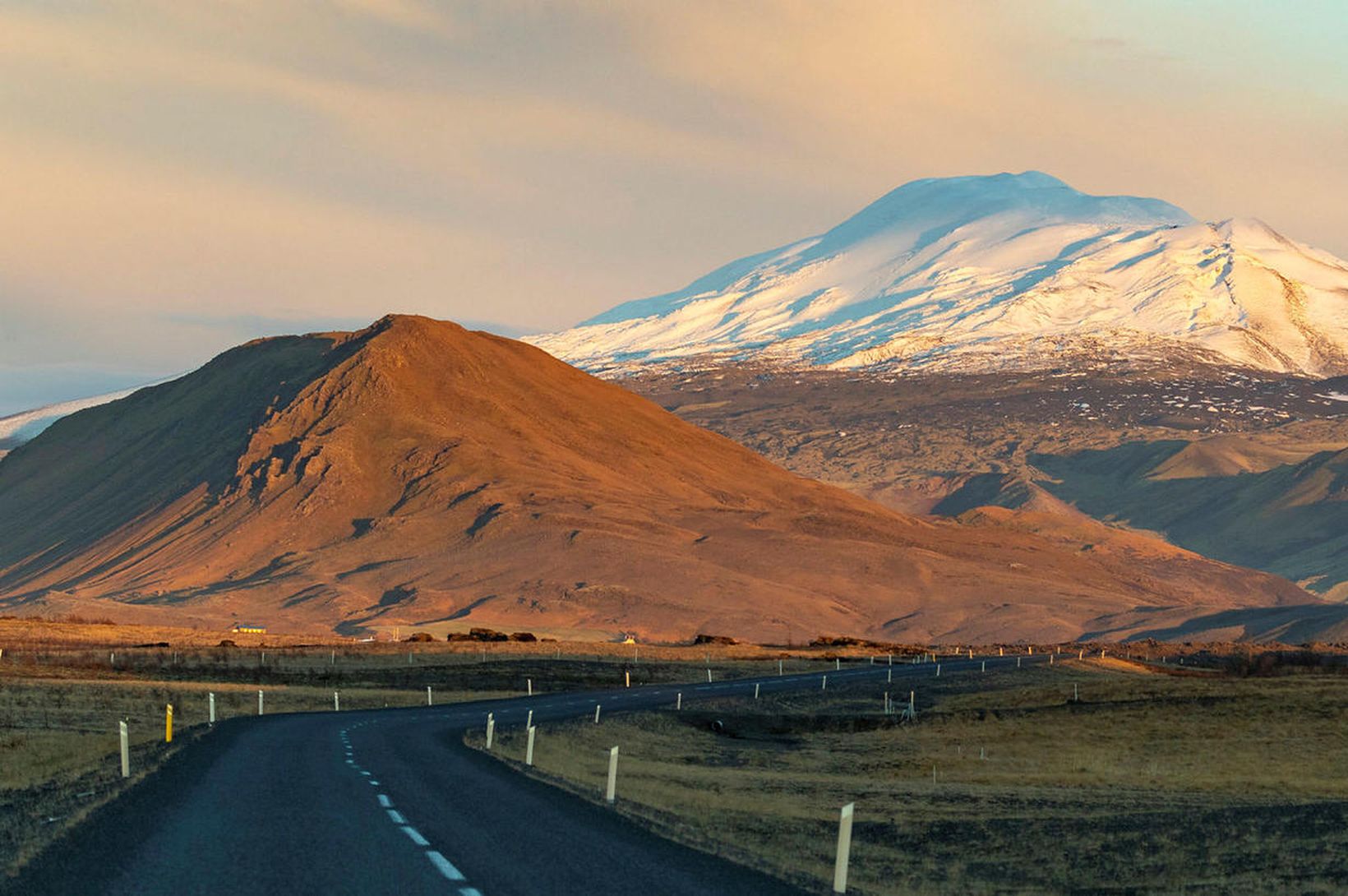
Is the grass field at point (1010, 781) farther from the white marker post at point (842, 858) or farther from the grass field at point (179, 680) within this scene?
the grass field at point (179, 680)

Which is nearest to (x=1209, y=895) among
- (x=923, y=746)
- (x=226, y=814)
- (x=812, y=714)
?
(x=226, y=814)

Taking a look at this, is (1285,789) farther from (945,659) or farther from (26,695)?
(945,659)

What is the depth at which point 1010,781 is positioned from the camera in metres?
37.8

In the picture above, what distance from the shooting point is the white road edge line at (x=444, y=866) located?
14998mm

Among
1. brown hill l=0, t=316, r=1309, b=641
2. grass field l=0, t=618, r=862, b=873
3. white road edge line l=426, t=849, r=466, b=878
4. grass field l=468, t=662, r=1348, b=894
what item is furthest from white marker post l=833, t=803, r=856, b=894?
brown hill l=0, t=316, r=1309, b=641

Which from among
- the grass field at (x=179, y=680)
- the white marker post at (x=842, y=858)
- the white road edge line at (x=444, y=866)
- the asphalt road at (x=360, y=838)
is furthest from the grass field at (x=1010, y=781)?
the grass field at (x=179, y=680)

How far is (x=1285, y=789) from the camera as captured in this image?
34.1m

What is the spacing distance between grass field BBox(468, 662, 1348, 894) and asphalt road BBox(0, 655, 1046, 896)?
4.54 ft

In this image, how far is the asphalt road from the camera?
14.8 m

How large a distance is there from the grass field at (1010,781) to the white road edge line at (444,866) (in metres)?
3.59

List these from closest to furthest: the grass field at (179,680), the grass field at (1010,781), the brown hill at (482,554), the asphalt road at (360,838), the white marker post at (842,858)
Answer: the asphalt road at (360,838)
the white marker post at (842,858)
the grass field at (1010,781)
the grass field at (179,680)
the brown hill at (482,554)

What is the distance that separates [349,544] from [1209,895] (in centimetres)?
15586

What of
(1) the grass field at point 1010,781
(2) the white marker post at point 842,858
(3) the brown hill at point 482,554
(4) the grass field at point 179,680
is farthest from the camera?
(3) the brown hill at point 482,554

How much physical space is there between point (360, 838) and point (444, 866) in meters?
2.32
